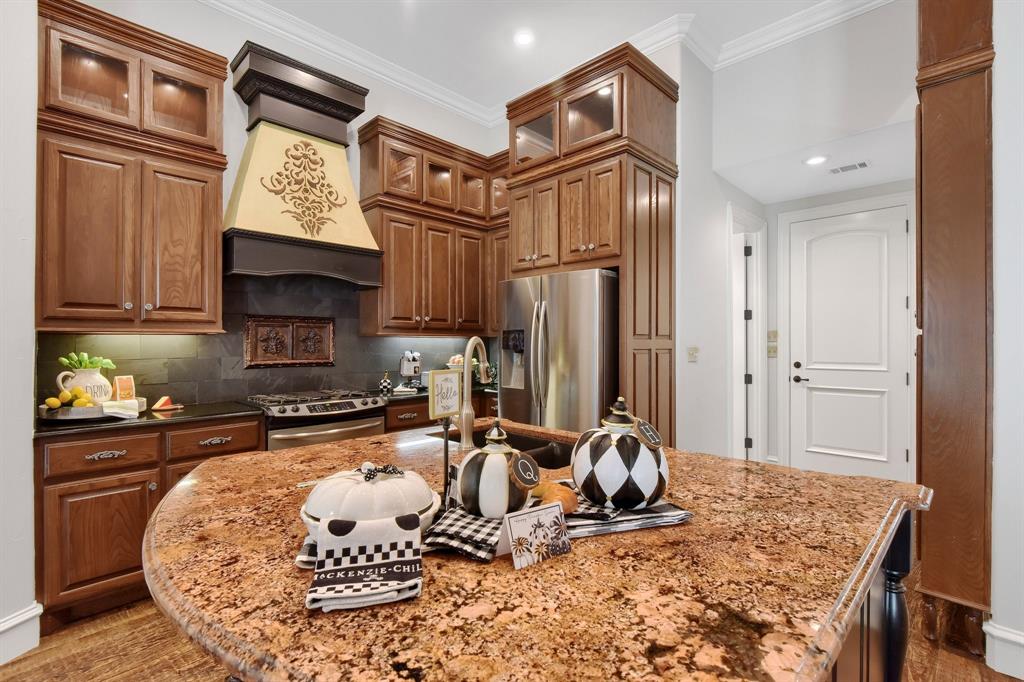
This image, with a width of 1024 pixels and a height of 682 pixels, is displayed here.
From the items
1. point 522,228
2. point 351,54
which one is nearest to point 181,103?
point 351,54

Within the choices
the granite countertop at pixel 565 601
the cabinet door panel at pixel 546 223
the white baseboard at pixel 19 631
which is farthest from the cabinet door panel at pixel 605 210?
Result: the white baseboard at pixel 19 631

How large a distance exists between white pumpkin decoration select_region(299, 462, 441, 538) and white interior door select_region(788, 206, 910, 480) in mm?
4369

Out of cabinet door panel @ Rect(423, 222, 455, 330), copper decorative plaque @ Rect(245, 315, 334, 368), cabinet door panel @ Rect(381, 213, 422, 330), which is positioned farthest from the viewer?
cabinet door panel @ Rect(423, 222, 455, 330)

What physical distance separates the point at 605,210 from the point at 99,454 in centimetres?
287

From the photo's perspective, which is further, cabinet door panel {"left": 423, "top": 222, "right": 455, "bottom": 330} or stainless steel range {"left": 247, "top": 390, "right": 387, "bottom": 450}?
cabinet door panel {"left": 423, "top": 222, "right": 455, "bottom": 330}

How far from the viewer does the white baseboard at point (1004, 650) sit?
6.14ft

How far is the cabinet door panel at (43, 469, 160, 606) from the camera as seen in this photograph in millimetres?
2107

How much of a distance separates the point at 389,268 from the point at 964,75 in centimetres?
322

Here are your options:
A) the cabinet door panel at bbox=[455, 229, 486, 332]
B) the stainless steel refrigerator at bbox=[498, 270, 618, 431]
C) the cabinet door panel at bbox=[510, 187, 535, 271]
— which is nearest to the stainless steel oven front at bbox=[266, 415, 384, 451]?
the stainless steel refrigerator at bbox=[498, 270, 618, 431]

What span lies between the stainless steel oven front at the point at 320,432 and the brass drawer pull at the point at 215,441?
197mm

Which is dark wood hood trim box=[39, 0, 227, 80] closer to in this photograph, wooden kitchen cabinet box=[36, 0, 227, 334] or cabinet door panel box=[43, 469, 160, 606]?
wooden kitchen cabinet box=[36, 0, 227, 334]

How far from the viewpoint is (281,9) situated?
3186mm

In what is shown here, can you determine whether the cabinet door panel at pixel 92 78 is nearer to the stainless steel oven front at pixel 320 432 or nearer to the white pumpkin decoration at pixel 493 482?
the stainless steel oven front at pixel 320 432

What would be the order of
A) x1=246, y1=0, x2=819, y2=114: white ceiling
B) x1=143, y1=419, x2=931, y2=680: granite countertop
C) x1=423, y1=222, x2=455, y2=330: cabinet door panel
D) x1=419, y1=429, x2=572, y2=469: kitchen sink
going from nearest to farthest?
1. x1=143, y1=419, x2=931, y2=680: granite countertop
2. x1=419, y1=429, x2=572, y2=469: kitchen sink
3. x1=246, y1=0, x2=819, y2=114: white ceiling
4. x1=423, y1=222, x2=455, y2=330: cabinet door panel
